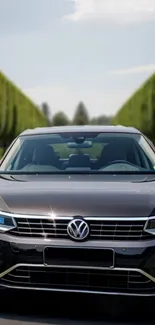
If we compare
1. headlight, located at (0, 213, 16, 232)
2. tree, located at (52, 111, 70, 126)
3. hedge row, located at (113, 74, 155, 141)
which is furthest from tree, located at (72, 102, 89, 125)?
headlight, located at (0, 213, 16, 232)

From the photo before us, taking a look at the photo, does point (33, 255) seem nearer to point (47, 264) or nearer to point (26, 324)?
point (47, 264)

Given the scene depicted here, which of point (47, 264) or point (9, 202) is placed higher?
point (9, 202)

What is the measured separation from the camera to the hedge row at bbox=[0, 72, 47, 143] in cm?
4797

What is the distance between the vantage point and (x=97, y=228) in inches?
163

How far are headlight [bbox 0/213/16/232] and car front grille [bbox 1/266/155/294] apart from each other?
0.27 meters

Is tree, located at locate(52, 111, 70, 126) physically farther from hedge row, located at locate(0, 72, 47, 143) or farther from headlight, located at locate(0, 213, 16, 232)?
headlight, located at locate(0, 213, 16, 232)

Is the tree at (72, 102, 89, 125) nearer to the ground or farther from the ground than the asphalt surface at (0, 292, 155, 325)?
nearer to the ground

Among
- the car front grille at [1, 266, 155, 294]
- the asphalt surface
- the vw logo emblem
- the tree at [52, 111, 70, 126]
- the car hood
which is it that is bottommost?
the tree at [52, 111, 70, 126]

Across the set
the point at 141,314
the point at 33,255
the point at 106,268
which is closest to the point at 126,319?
the point at 141,314

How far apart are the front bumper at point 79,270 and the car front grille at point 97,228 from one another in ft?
0.14

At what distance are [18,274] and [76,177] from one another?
1.08 meters

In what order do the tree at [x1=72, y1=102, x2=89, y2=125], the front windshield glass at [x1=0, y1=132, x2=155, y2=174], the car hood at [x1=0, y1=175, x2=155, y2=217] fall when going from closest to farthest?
the car hood at [x1=0, y1=175, x2=155, y2=217] → the front windshield glass at [x1=0, y1=132, x2=155, y2=174] → the tree at [x1=72, y1=102, x2=89, y2=125]

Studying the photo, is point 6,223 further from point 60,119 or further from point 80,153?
point 60,119

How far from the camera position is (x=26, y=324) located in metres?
4.14
